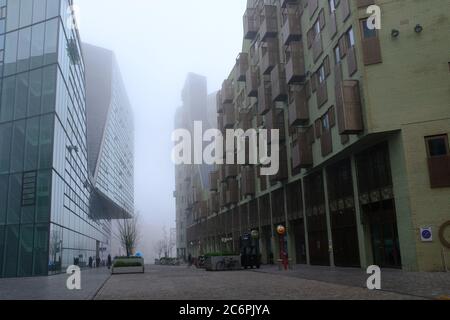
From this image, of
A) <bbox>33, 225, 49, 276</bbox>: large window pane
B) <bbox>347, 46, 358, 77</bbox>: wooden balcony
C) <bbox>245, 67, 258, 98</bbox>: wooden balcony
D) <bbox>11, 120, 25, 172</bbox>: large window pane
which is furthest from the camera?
<bbox>245, 67, 258, 98</bbox>: wooden balcony

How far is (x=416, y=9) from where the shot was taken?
25.3 m

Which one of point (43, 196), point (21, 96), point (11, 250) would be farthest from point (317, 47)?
point (11, 250)

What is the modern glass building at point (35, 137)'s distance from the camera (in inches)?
1323

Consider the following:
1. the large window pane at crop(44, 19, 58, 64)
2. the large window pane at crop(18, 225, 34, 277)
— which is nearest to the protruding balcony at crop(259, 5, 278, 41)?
the large window pane at crop(44, 19, 58, 64)

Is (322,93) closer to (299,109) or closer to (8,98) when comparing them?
(299,109)

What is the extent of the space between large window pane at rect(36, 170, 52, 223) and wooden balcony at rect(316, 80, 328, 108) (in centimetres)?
1956

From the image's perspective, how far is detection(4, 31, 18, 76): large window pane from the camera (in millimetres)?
37750

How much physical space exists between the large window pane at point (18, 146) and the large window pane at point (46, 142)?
1.39 m

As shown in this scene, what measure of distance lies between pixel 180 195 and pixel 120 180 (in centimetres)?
2309

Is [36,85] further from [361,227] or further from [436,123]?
[436,123]

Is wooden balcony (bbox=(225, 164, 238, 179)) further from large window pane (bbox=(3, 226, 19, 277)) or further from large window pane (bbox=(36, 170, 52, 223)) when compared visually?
large window pane (bbox=(3, 226, 19, 277))

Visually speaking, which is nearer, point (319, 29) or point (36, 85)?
point (319, 29)

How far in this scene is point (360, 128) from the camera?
25.6 metres
